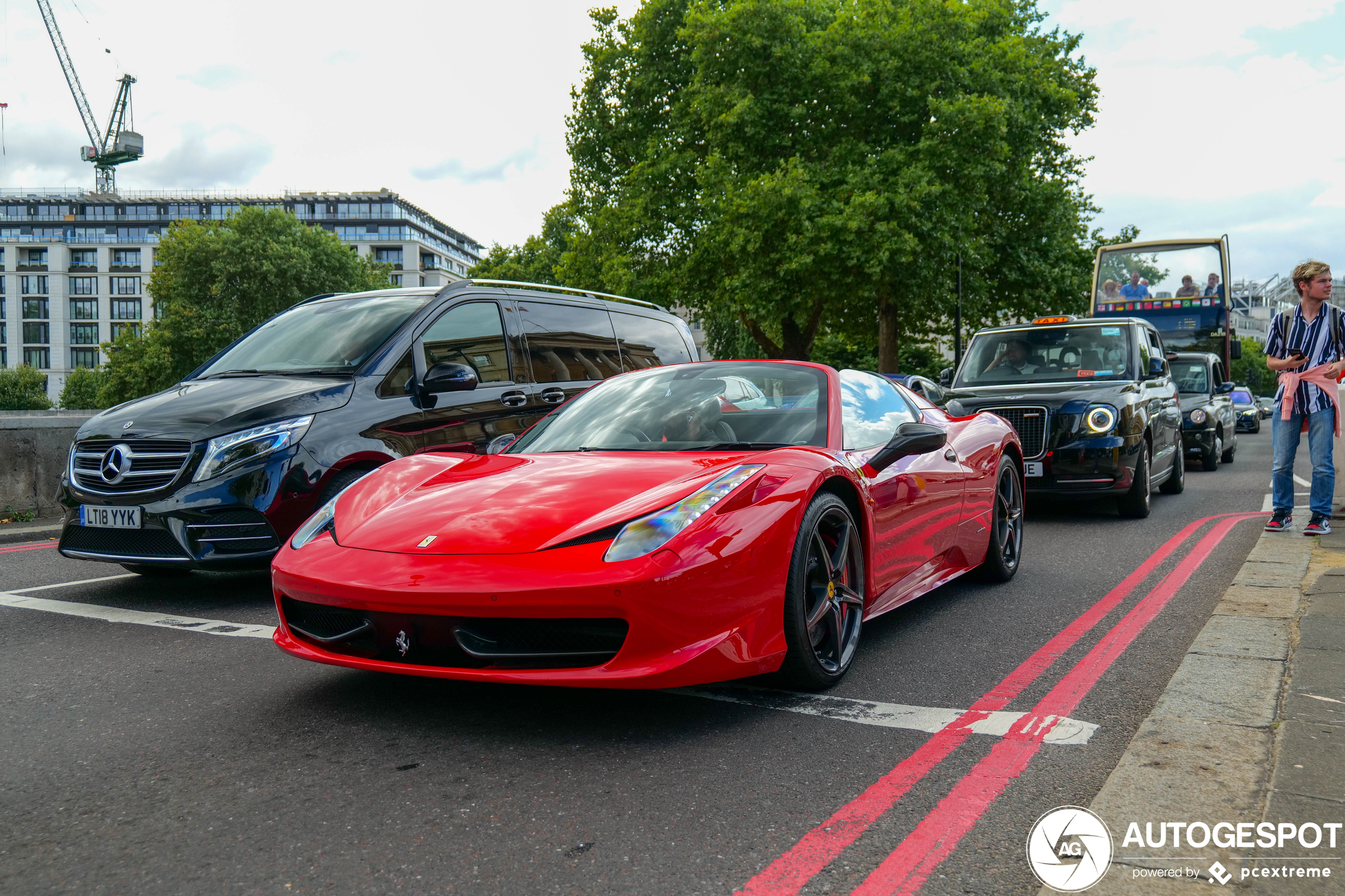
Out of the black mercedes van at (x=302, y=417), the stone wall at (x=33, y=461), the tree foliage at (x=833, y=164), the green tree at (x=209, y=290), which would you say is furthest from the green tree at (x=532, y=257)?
the black mercedes van at (x=302, y=417)

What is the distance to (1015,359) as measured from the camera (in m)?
10.2

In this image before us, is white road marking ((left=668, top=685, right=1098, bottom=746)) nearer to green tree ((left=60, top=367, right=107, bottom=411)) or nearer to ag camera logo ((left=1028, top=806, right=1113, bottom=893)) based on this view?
ag camera logo ((left=1028, top=806, right=1113, bottom=893))

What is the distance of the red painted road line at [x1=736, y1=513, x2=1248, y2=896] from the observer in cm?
231

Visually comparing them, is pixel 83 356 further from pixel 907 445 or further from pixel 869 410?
pixel 907 445

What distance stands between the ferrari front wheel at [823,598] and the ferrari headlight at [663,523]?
0.35m

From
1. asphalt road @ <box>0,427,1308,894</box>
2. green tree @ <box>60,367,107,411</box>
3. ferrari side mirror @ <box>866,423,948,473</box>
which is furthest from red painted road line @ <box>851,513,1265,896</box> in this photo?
green tree @ <box>60,367,107,411</box>

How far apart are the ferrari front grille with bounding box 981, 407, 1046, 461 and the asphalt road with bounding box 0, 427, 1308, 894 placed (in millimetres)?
3953

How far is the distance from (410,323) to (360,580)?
3516mm

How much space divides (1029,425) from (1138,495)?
108cm

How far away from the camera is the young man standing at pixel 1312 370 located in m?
6.86

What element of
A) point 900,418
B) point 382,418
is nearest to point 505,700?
point 900,418

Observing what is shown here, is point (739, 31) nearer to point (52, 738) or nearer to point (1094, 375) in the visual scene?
point (1094, 375)

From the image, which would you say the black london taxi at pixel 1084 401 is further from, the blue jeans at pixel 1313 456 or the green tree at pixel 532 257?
the green tree at pixel 532 257

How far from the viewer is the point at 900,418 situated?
509cm
